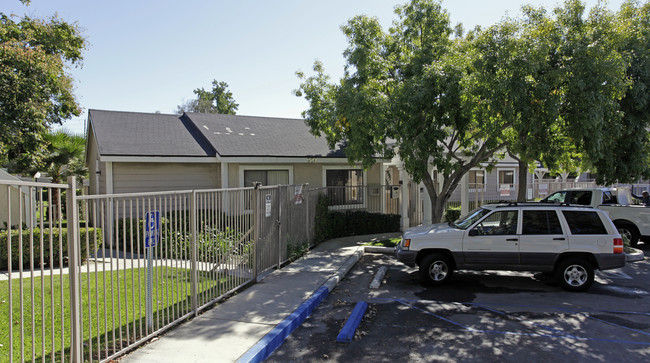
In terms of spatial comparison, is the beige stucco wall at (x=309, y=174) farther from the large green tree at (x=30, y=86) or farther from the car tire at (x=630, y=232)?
the car tire at (x=630, y=232)

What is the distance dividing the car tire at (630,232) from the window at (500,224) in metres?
6.88

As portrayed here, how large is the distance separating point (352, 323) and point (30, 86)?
11793 mm

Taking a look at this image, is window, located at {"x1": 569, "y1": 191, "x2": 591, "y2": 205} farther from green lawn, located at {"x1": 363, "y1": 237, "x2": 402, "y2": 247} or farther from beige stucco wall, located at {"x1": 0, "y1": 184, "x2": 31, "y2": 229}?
beige stucco wall, located at {"x1": 0, "y1": 184, "x2": 31, "y2": 229}

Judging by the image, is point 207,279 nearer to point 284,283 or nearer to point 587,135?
point 284,283

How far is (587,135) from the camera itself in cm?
919

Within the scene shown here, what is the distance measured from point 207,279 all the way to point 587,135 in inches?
328

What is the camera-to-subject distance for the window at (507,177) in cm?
2813

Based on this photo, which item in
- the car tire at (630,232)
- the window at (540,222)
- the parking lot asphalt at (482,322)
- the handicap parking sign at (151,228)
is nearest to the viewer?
the handicap parking sign at (151,228)

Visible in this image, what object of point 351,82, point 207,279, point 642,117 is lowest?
point 207,279

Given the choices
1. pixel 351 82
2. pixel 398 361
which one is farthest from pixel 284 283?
pixel 351 82

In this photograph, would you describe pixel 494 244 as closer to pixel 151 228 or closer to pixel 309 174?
pixel 151 228

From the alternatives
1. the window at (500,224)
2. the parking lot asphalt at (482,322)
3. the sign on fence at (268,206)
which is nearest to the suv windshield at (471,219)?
the window at (500,224)

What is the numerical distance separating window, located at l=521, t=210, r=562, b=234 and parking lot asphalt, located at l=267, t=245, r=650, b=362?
1.18 meters

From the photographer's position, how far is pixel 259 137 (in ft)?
55.7
